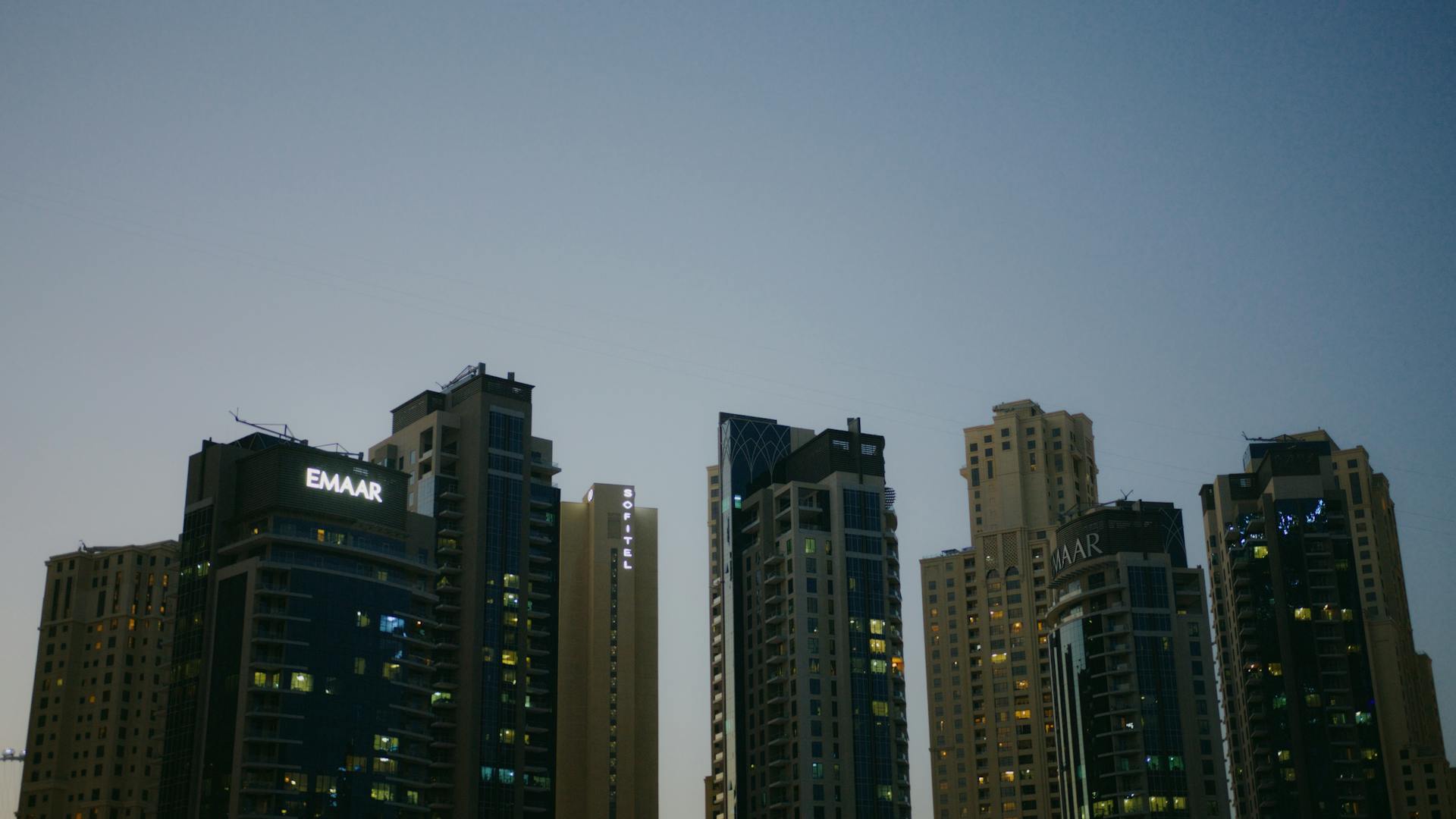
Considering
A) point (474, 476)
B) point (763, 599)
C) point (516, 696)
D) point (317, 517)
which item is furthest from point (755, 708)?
point (317, 517)

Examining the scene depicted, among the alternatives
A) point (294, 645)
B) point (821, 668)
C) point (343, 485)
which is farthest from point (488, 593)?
point (821, 668)

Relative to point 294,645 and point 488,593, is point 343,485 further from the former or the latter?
point 488,593

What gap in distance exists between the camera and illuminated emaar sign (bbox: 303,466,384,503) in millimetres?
161125

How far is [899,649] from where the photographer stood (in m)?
192

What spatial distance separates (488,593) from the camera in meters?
184

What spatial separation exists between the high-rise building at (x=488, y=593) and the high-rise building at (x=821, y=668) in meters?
24.6

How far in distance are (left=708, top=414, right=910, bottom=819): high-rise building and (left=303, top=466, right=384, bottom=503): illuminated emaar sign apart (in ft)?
170

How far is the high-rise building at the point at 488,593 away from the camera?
177250 mm

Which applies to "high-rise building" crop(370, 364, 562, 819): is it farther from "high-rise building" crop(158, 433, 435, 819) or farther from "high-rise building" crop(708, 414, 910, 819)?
"high-rise building" crop(708, 414, 910, 819)

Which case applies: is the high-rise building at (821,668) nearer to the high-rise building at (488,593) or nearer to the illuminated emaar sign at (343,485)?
the high-rise building at (488,593)

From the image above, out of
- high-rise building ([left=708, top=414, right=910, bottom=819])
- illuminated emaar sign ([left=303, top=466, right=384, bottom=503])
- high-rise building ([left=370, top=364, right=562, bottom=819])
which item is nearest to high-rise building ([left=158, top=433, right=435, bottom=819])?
illuminated emaar sign ([left=303, top=466, right=384, bottom=503])

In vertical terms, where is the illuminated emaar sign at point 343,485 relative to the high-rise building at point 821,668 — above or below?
above

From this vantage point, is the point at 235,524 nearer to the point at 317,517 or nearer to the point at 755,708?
the point at 317,517

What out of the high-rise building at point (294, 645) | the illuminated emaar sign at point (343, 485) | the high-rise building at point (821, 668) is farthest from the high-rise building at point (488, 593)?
the high-rise building at point (821, 668)
